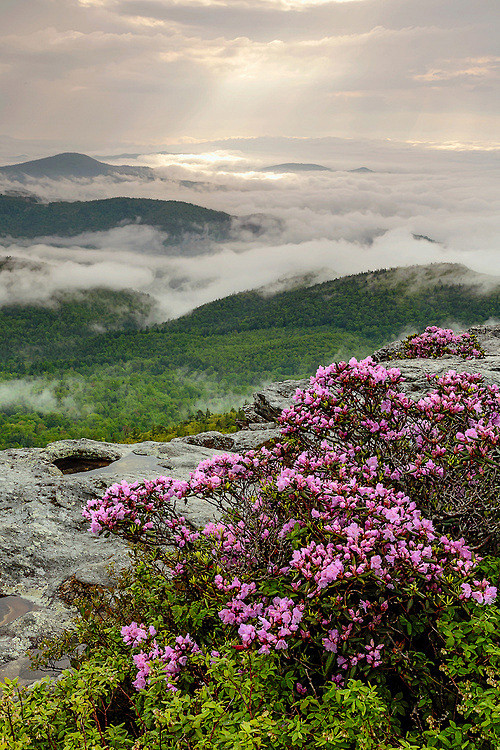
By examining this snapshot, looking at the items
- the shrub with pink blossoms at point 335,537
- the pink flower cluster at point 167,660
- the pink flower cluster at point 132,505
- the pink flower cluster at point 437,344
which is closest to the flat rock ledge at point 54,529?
the pink flower cluster at point 132,505

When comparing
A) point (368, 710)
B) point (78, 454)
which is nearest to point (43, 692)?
point (368, 710)

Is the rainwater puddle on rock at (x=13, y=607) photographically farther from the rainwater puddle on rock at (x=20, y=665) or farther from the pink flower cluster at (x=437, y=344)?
the pink flower cluster at (x=437, y=344)

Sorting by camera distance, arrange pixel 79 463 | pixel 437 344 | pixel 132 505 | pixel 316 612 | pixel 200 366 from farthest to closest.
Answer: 1. pixel 200 366
2. pixel 437 344
3. pixel 79 463
4. pixel 132 505
5. pixel 316 612

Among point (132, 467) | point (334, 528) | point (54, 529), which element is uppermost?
point (334, 528)

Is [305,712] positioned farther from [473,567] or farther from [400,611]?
[473,567]

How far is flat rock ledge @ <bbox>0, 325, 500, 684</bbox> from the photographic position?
18.5 ft

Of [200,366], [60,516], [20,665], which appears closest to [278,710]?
[20,665]

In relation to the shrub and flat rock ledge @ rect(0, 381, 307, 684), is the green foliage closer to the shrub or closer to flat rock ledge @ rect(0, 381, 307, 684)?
the shrub

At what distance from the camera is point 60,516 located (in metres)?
7.46

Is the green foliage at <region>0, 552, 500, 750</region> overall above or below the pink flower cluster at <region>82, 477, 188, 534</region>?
below

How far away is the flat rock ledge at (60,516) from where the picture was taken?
564cm

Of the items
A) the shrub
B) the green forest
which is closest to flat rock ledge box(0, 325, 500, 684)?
the shrub

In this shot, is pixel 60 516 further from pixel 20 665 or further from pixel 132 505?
pixel 132 505

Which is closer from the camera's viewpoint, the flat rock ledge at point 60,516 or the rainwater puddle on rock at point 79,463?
the flat rock ledge at point 60,516
